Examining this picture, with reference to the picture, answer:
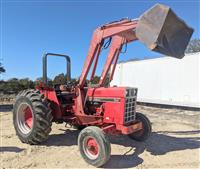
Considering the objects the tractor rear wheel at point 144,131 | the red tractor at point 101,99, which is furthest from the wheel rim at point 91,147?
the tractor rear wheel at point 144,131

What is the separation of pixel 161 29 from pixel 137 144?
121 inches

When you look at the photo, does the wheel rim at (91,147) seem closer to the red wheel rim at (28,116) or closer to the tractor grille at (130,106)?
the tractor grille at (130,106)

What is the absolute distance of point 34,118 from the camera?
23.5 feet

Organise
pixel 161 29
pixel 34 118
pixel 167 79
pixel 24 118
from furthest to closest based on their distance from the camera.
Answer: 1. pixel 167 79
2. pixel 24 118
3. pixel 34 118
4. pixel 161 29

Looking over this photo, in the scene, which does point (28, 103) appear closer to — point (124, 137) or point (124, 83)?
point (124, 137)

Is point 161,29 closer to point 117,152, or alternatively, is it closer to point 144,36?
point 144,36

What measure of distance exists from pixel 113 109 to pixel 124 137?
187 cm

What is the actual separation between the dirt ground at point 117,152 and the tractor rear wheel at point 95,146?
0.20m

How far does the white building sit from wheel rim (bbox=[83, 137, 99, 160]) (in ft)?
33.5

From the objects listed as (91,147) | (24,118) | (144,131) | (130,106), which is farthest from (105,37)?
(24,118)

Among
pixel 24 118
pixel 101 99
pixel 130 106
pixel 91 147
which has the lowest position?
pixel 91 147

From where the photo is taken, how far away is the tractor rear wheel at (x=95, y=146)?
5765mm

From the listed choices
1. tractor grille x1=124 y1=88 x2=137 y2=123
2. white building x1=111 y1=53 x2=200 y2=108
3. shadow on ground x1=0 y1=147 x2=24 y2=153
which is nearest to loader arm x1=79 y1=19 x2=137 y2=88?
tractor grille x1=124 y1=88 x2=137 y2=123

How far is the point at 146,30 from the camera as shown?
6203 millimetres
